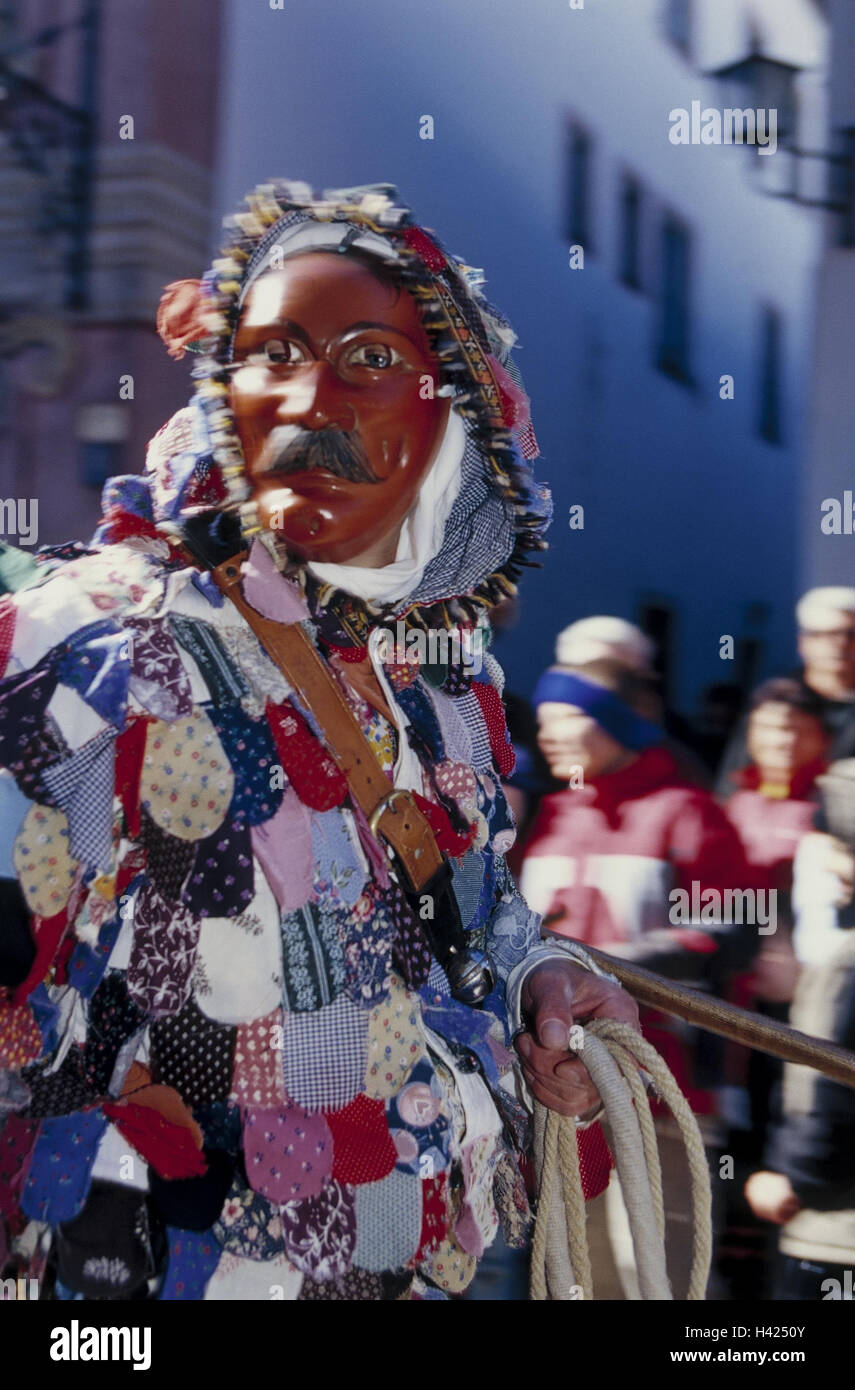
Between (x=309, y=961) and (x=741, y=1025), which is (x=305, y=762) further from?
(x=741, y=1025)

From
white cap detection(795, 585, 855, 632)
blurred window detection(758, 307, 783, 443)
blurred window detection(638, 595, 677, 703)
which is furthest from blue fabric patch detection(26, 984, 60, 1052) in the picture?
blurred window detection(758, 307, 783, 443)

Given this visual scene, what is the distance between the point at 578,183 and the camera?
5625mm

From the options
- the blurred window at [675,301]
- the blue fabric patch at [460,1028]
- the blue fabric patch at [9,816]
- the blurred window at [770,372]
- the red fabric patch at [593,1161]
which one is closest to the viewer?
the blue fabric patch at [9,816]

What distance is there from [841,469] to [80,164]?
274cm

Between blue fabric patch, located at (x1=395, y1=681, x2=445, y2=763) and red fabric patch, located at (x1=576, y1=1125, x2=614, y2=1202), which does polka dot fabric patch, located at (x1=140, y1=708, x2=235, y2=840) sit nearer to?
blue fabric patch, located at (x1=395, y1=681, x2=445, y2=763)

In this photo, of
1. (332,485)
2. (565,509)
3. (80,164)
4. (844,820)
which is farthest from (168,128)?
(332,485)

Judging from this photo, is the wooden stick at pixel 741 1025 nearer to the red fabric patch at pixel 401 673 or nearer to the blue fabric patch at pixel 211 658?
the red fabric patch at pixel 401 673

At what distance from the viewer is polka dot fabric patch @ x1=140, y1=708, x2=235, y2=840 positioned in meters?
1.65

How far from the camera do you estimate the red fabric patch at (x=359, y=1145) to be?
5.57 feet

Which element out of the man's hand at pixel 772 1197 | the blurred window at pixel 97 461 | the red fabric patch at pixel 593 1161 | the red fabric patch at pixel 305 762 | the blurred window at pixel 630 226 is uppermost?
the blurred window at pixel 630 226

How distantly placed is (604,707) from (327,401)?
182cm

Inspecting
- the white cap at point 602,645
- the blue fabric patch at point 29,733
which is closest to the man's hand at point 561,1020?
the blue fabric patch at point 29,733

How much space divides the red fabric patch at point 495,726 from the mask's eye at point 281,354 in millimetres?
576

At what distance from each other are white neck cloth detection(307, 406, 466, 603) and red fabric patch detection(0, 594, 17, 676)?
38 centimetres
